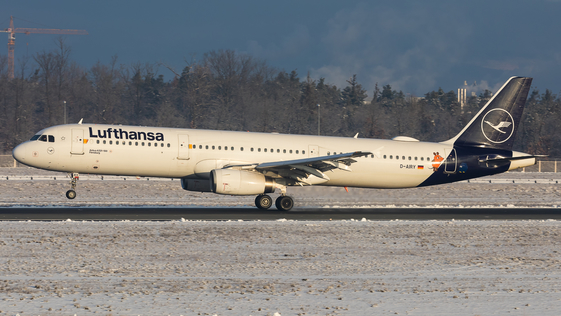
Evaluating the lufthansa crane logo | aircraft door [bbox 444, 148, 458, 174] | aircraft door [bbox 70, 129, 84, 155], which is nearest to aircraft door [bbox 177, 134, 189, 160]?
aircraft door [bbox 70, 129, 84, 155]

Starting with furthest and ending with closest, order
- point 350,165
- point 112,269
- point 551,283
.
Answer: point 350,165
point 112,269
point 551,283

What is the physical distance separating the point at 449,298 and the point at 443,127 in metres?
86.1

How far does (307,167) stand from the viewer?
25875 millimetres

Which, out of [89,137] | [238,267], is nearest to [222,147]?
[89,137]

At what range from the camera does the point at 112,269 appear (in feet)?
39.2

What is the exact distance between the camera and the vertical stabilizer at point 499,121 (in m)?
30.1

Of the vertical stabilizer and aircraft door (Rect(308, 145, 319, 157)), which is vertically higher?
the vertical stabilizer

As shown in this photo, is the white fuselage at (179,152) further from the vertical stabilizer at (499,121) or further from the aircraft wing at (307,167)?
the vertical stabilizer at (499,121)

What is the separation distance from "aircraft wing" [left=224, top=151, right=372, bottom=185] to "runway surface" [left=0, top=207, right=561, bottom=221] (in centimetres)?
161

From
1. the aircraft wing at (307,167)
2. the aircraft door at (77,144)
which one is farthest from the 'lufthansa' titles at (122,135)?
the aircraft wing at (307,167)

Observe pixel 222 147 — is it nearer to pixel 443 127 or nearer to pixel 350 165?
pixel 350 165

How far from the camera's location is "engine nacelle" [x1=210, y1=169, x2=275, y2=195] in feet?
79.2

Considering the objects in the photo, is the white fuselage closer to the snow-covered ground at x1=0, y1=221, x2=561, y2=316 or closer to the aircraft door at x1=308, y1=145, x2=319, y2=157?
the aircraft door at x1=308, y1=145, x2=319, y2=157

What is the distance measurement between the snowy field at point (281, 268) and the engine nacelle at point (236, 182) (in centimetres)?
431
